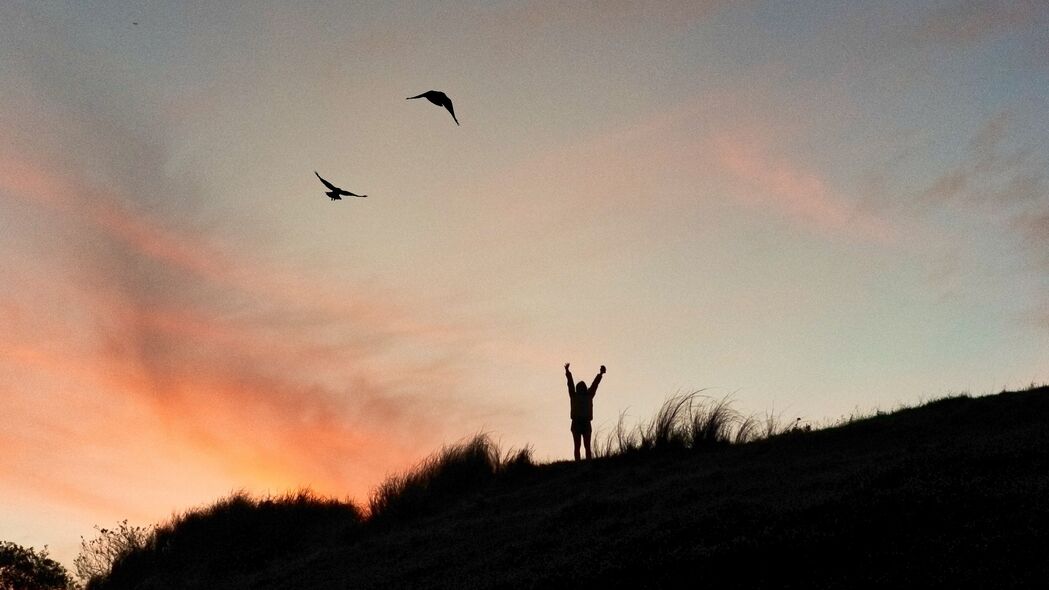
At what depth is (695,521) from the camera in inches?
586

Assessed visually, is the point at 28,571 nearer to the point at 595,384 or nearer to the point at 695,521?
the point at 595,384

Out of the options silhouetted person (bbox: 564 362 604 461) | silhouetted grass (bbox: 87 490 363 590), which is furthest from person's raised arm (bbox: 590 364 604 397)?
silhouetted grass (bbox: 87 490 363 590)

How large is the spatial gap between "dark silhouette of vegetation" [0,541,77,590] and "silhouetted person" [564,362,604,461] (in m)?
14.3

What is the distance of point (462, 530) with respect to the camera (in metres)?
20.0

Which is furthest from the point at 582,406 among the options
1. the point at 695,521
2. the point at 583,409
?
the point at 695,521

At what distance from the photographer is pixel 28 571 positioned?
2794cm

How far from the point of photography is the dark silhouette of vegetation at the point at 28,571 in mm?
27531

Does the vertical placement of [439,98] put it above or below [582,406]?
above

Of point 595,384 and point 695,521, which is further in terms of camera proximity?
point 595,384

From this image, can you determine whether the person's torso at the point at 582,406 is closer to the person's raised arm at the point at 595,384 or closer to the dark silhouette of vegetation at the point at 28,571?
the person's raised arm at the point at 595,384

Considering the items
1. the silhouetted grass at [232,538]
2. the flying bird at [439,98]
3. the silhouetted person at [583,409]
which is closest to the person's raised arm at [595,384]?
the silhouetted person at [583,409]

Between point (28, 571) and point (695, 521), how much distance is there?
21.5 m

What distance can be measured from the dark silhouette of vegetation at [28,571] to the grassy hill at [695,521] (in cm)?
321

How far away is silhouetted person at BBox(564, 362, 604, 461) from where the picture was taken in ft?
86.1
